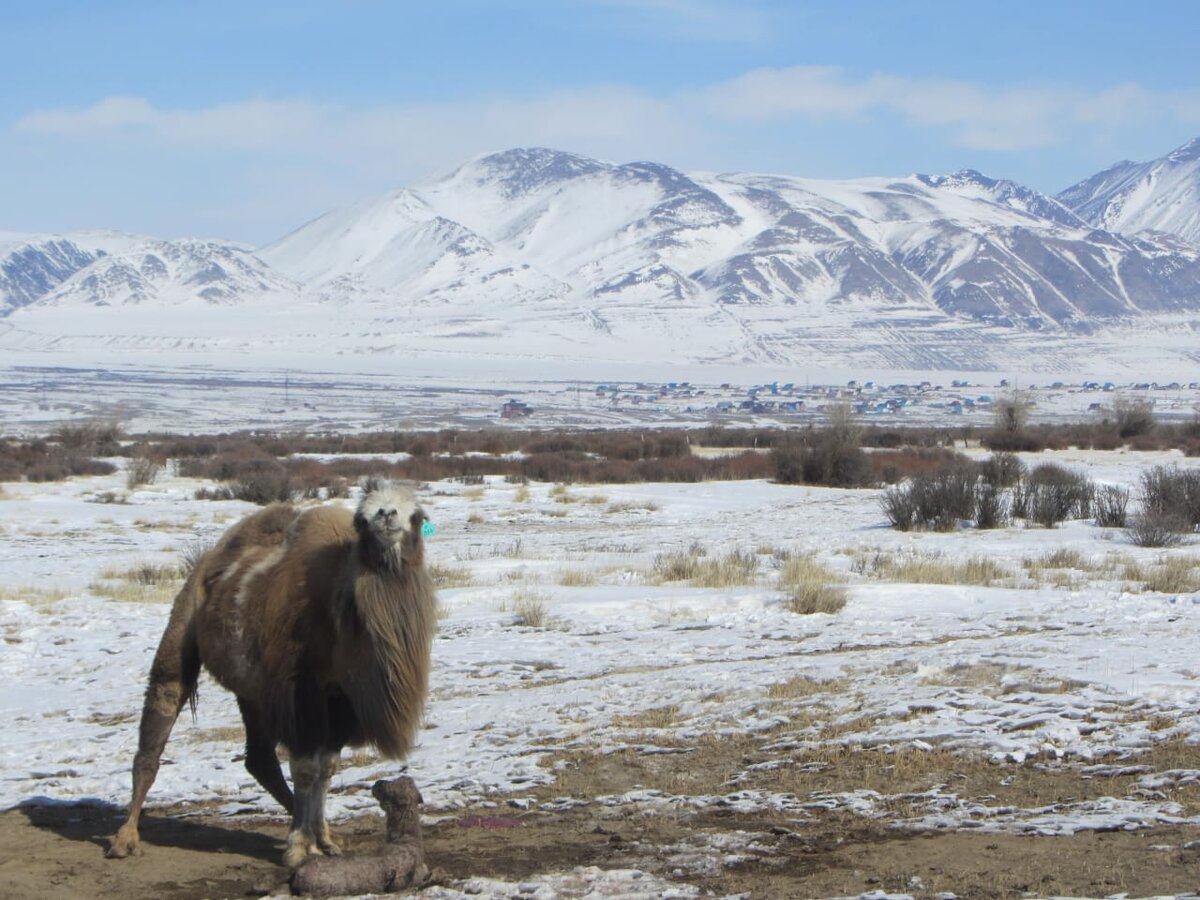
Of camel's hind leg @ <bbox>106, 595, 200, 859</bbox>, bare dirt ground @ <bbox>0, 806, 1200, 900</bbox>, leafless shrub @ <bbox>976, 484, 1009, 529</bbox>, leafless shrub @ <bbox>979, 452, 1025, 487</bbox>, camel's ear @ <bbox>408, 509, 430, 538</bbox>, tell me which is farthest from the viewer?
leafless shrub @ <bbox>979, 452, 1025, 487</bbox>

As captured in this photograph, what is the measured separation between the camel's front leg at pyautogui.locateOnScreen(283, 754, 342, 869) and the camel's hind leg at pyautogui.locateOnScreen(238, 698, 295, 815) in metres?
0.51

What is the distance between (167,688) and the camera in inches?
297

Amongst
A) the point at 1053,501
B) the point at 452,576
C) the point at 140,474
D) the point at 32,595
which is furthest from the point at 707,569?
the point at 140,474

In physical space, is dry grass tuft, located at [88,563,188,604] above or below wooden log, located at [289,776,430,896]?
below

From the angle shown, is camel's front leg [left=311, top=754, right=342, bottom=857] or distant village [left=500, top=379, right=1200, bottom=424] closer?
camel's front leg [left=311, top=754, right=342, bottom=857]

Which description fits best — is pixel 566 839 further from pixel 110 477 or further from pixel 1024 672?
pixel 110 477

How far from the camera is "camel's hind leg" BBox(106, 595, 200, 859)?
7453 mm

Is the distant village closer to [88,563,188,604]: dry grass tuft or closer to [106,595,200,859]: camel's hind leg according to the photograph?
[88,563,188,604]: dry grass tuft

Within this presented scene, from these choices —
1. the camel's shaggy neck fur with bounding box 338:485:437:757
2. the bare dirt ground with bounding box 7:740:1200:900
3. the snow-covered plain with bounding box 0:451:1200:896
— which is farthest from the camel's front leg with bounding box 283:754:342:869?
the snow-covered plain with bounding box 0:451:1200:896

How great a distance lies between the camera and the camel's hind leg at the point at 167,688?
7453mm

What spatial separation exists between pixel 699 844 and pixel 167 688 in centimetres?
284

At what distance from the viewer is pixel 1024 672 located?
364 inches

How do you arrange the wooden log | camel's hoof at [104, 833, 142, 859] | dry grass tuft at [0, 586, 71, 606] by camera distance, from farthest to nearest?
1. dry grass tuft at [0, 586, 71, 606]
2. camel's hoof at [104, 833, 142, 859]
3. the wooden log

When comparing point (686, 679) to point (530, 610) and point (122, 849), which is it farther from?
point (122, 849)
